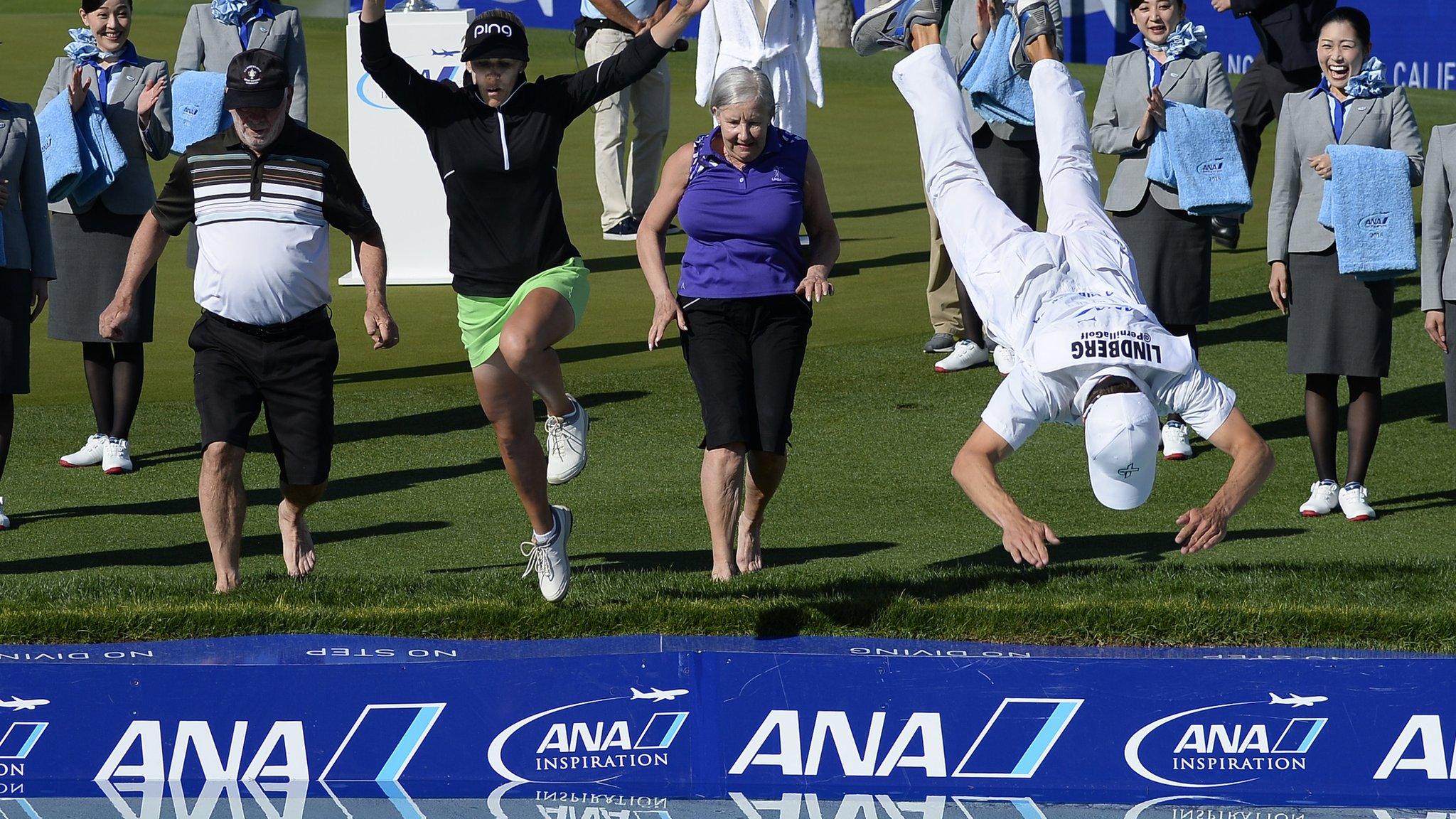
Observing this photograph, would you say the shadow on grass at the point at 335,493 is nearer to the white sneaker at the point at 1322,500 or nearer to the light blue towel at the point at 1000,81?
the light blue towel at the point at 1000,81

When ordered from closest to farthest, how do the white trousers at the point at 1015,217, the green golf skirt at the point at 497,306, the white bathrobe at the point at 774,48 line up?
the white trousers at the point at 1015,217
the green golf skirt at the point at 497,306
the white bathrobe at the point at 774,48

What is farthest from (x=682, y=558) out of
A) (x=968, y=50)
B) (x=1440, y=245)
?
(x=968, y=50)

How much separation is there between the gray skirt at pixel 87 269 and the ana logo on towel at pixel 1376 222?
17.3 ft

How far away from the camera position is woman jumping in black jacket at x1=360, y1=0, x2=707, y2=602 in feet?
20.5

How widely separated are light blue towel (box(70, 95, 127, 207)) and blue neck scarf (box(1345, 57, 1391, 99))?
532 centimetres

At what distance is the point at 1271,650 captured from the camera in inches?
226

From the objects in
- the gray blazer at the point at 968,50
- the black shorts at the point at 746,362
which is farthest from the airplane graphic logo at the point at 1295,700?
the gray blazer at the point at 968,50

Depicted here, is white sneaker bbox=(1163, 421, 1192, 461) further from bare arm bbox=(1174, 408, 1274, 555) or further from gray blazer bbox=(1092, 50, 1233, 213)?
bare arm bbox=(1174, 408, 1274, 555)

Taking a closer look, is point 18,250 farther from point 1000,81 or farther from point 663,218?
point 1000,81

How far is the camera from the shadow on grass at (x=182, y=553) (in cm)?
714

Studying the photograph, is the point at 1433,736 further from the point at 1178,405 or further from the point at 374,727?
the point at 374,727

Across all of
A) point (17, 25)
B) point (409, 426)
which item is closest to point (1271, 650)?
point (409, 426)

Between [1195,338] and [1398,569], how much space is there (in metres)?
2.80

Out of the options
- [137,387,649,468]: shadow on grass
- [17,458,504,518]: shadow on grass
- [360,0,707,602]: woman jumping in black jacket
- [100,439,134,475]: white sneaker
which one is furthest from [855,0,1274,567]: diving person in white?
[100,439,134,475]: white sneaker
